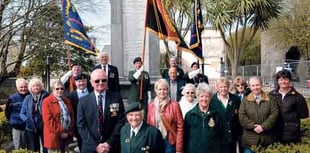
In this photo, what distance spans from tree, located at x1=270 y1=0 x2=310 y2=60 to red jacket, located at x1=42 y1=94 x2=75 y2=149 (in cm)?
3426

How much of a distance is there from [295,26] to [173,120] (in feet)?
123

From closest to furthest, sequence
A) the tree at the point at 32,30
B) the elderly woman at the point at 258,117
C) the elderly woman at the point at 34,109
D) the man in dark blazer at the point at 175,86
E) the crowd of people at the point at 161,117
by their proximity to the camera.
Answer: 1. the crowd of people at the point at 161,117
2. the elderly woman at the point at 258,117
3. the elderly woman at the point at 34,109
4. the man in dark blazer at the point at 175,86
5. the tree at the point at 32,30

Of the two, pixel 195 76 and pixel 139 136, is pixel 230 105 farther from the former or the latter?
pixel 195 76

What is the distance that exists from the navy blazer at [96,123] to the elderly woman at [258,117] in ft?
5.90

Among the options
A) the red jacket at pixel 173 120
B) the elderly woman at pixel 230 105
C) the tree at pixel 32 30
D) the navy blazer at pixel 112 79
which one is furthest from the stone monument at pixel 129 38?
the tree at pixel 32 30

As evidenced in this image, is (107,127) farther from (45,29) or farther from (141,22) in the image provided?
(45,29)

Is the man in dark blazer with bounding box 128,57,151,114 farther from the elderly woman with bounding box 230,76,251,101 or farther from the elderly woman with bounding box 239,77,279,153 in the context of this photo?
the elderly woman with bounding box 239,77,279,153

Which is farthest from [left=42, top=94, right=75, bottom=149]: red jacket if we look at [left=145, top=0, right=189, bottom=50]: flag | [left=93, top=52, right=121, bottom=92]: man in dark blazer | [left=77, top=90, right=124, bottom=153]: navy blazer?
[left=145, top=0, right=189, bottom=50]: flag

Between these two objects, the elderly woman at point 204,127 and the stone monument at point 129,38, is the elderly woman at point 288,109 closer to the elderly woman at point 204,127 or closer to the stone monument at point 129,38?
the elderly woman at point 204,127

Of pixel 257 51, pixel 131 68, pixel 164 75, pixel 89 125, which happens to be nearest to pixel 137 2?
pixel 131 68

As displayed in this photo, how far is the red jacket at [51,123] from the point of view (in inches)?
275

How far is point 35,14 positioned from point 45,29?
91cm

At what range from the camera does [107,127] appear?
226 inches

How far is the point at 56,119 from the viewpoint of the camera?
702cm
